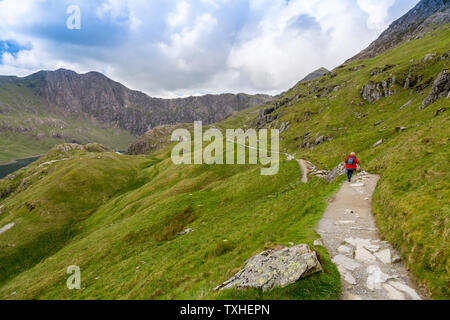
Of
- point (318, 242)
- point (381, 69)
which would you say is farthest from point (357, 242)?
point (381, 69)

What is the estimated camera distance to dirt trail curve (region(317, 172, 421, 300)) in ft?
29.7

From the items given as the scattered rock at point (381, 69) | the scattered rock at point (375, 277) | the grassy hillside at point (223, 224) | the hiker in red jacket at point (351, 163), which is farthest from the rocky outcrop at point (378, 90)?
the scattered rock at point (375, 277)

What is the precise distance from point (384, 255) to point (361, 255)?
1116 millimetres

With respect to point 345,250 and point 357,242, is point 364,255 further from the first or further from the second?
point 357,242

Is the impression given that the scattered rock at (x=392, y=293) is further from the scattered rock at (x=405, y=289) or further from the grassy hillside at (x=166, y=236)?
the grassy hillside at (x=166, y=236)

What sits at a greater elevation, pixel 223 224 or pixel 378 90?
pixel 378 90

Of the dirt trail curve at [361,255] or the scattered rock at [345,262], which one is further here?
the scattered rock at [345,262]

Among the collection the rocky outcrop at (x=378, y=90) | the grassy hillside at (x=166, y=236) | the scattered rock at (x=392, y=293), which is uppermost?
the rocky outcrop at (x=378, y=90)

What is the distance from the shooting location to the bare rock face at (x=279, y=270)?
938 centimetres

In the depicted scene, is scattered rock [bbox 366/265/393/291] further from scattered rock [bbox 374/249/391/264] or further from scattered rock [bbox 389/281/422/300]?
scattered rock [bbox 374/249/391/264]

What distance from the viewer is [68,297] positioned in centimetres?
2502

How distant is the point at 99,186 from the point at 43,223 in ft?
87.7

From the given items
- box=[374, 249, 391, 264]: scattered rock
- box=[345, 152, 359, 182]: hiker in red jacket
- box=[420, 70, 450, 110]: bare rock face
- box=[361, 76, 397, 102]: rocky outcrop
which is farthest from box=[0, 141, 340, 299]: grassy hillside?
box=[361, 76, 397, 102]: rocky outcrop

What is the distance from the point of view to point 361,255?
11.9 m
